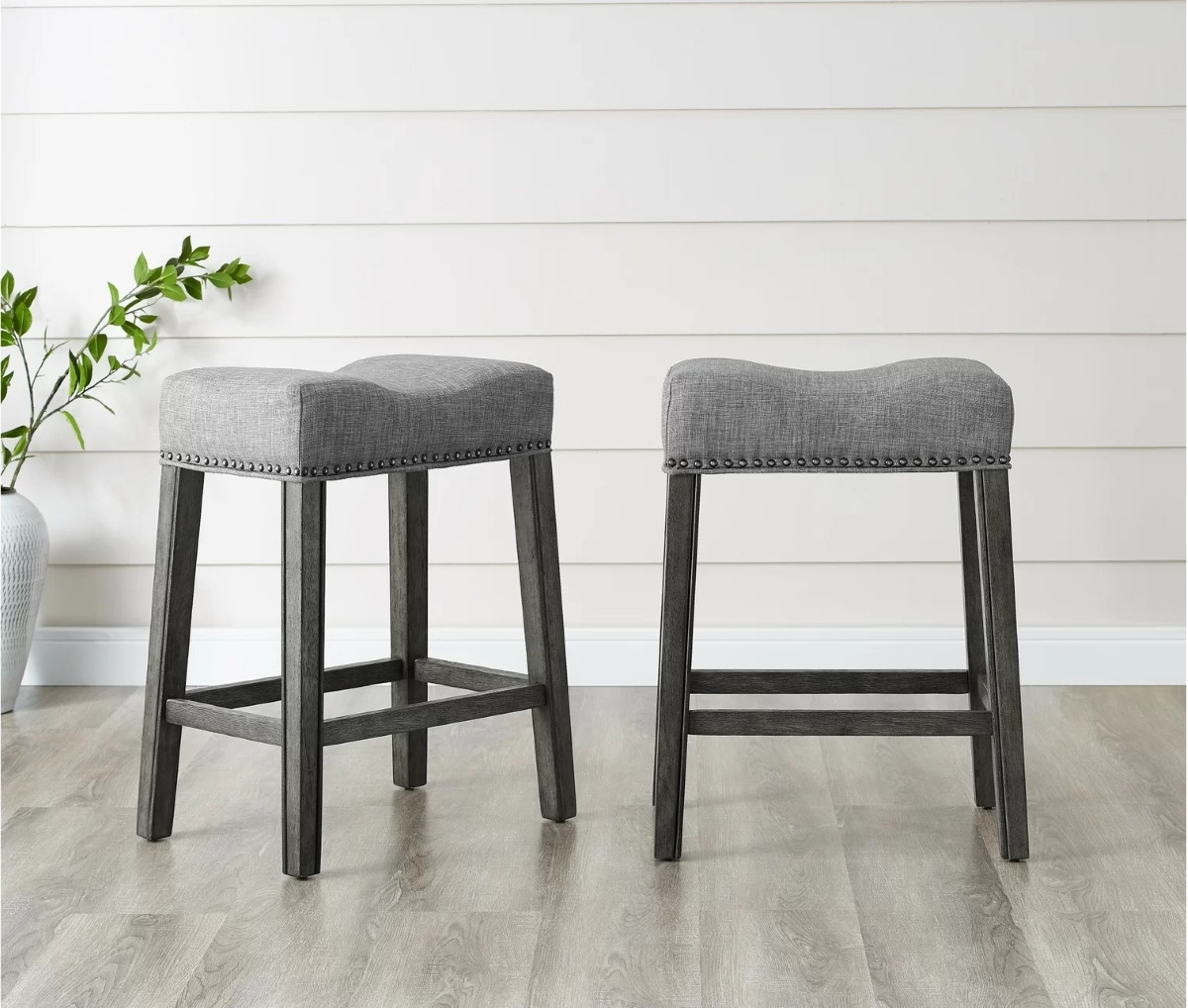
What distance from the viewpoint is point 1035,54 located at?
102 inches

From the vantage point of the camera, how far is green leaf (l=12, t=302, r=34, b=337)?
2547 mm

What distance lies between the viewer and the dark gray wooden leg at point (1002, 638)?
1.73 meters

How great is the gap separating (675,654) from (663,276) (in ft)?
3.68

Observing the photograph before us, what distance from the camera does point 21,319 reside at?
2.55 m

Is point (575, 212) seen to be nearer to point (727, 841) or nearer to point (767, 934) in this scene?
point (727, 841)

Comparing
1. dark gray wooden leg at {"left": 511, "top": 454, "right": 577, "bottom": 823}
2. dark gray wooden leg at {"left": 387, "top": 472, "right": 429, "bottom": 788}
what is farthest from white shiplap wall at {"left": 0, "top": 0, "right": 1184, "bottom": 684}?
dark gray wooden leg at {"left": 511, "top": 454, "right": 577, "bottom": 823}

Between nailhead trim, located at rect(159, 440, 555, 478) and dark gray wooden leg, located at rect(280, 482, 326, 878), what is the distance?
3 centimetres

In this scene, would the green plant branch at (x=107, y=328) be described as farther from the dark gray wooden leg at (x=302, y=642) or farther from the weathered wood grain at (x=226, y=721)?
the dark gray wooden leg at (x=302, y=642)

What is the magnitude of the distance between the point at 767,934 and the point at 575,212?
1.55 metres

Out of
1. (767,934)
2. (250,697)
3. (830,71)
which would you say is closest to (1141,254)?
(830,71)

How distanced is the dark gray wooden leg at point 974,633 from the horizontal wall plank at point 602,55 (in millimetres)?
1006

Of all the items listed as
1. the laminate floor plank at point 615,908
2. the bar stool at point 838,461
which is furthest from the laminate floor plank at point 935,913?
the laminate floor plank at point 615,908

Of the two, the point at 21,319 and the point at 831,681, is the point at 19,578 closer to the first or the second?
the point at 21,319

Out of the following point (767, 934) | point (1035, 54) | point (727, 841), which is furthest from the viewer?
point (1035, 54)
